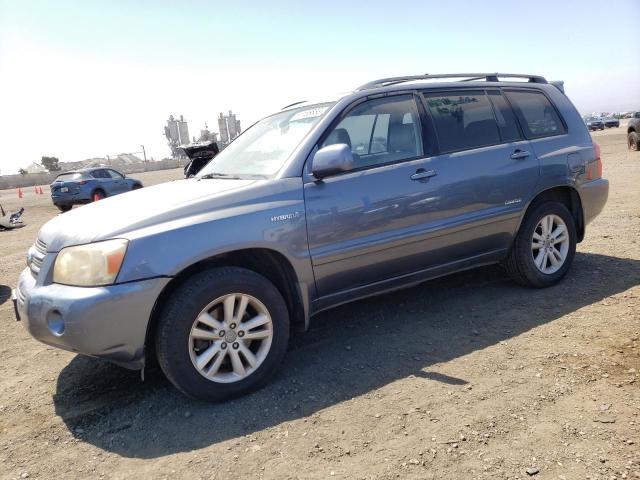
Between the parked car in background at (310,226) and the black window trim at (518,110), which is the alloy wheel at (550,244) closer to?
the parked car in background at (310,226)

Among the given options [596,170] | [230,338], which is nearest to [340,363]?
[230,338]

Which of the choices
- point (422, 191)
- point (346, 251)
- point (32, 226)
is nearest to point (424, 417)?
point (346, 251)

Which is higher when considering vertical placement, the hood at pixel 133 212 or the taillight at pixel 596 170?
the hood at pixel 133 212

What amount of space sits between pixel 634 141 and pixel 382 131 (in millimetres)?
20401

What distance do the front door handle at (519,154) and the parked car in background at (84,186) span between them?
50.5 feet

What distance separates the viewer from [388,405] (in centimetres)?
289

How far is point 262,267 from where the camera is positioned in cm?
339

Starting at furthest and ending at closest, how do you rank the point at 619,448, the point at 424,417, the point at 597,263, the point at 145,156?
the point at 145,156, the point at 597,263, the point at 424,417, the point at 619,448

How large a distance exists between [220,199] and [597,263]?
414 centimetres

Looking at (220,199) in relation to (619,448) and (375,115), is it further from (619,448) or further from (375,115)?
(619,448)

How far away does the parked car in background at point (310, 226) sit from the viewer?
2869 millimetres

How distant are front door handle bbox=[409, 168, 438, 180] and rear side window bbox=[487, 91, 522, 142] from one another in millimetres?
977

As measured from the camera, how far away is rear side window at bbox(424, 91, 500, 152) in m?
4.04

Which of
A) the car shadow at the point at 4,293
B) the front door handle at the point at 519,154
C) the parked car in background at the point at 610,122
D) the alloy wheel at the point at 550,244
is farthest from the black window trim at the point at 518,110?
the parked car in background at the point at 610,122
